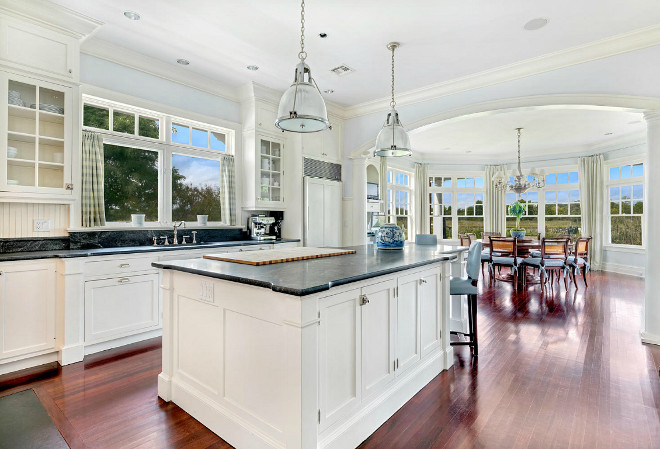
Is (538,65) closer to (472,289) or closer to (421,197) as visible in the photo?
(472,289)

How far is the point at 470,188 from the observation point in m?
10.3

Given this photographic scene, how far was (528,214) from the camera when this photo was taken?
32.3 feet

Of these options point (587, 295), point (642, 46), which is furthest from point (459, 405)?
point (587, 295)

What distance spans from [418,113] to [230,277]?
13.8 ft

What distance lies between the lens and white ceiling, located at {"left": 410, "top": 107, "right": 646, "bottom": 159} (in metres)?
6.21

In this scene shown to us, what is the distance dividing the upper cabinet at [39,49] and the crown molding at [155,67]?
1.31ft

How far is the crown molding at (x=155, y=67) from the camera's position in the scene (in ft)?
12.2

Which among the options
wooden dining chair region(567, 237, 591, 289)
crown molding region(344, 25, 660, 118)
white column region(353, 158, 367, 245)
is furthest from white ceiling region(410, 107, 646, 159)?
wooden dining chair region(567, 237, 591, 289)

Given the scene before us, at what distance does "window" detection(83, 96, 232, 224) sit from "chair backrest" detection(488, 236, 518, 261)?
4911 millimetres

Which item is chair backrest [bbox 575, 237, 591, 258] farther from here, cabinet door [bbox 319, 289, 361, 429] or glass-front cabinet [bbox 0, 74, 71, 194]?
glass-front cabinet [bbox 0, 74, 71, 194]

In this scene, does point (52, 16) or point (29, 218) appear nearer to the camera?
point (52, 16)

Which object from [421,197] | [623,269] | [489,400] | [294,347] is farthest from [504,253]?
[294,347]

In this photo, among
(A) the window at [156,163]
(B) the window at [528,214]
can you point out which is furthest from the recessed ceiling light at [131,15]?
(B) the window at [528,214]

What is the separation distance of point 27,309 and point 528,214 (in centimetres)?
1071
